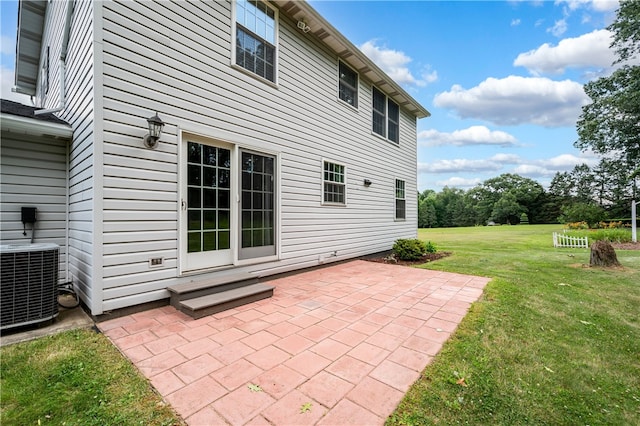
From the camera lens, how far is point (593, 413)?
175cm

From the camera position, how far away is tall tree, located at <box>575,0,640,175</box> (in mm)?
15383

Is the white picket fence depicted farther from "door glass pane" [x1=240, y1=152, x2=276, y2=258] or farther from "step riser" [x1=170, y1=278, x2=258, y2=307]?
"step riser" [x1=170, y1=278, x2=258, y2=307]

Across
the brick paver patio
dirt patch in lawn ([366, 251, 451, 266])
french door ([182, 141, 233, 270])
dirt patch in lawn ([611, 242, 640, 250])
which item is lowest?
dirt patch in lawn ([611, 242, 640, 250])

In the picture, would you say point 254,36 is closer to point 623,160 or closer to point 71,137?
point 71,137

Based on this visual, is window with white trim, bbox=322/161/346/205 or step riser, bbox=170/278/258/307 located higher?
window with white trim, bbox=322/161/346/205

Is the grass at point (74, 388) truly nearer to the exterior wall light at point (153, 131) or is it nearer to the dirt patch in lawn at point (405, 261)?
the exterior wall light at point (153, 131)

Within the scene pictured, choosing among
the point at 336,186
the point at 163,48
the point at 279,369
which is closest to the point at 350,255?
the point at 336,186

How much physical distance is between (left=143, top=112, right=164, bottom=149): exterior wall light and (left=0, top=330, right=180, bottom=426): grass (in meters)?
2.21

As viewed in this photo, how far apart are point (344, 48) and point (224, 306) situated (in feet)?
19.8

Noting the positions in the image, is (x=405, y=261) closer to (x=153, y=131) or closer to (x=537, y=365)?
(x=537, y=365)

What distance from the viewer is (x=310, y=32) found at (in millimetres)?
5727

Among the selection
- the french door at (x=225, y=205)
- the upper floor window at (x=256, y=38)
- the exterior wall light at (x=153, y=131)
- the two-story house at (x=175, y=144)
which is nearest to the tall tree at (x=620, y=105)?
the two-story house at (x=175, y=144)

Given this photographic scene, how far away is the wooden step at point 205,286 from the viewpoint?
3.36 meters

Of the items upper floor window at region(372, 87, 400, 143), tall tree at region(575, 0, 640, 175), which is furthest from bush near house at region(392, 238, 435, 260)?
tall tree at region(575, 0, 640, 175)
